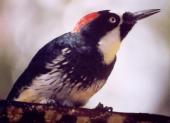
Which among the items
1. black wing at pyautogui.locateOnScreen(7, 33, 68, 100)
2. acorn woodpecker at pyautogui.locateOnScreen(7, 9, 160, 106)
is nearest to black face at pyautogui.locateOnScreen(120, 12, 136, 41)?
acorn woodpecker at pyautogui.locateOnScreen(7, 9, 160, 106)

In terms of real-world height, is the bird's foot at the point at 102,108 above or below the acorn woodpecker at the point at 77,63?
below

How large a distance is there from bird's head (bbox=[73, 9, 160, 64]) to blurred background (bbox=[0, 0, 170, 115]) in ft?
0.07

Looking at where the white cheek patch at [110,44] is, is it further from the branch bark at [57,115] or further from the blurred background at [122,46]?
the branch bark at [57,115]

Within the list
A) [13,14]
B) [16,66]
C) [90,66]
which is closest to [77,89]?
[90,66]

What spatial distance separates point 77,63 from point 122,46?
0.48ft

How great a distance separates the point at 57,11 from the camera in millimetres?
1169

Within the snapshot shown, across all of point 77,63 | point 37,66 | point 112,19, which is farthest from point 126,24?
point 37,66

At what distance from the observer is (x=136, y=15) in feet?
3.75

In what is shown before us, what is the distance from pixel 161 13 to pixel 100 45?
23cm

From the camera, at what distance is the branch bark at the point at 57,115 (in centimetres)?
98

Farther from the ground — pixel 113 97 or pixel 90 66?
pixel 90 66

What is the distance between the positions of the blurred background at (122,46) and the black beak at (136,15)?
0.04ft

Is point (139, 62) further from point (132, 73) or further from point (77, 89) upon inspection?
point (77, 89)

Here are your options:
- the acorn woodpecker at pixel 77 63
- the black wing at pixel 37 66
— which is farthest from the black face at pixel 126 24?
the black wing at pixel 37 66
